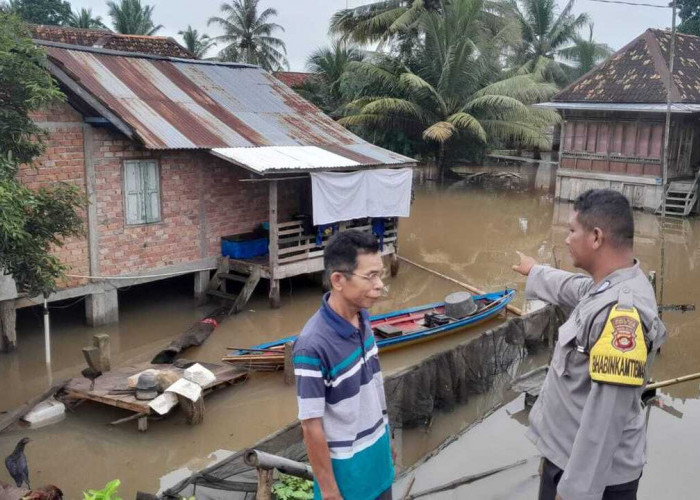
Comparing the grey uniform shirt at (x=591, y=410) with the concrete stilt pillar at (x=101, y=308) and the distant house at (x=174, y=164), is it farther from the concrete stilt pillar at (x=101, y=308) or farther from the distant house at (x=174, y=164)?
the concrete stilt pillar at (x=101, y=308)

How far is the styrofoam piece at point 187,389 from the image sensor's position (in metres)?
7.45

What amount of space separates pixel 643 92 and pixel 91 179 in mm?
17692

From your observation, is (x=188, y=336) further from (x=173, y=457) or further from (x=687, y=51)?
(x=687, y=51)

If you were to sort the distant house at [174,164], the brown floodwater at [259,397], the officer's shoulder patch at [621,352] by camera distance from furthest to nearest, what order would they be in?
1. the distant house at [174,164]
2. the brown floodwater at [259,397]
3. the officer's shoulder patch at [621,352]

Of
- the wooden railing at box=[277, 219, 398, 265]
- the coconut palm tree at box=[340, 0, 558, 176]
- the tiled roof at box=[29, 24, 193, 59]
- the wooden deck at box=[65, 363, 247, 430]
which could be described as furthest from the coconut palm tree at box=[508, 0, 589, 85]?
the wooden deck at box=[65, 363, 247, 430]

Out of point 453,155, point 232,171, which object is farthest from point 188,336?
point 453,155

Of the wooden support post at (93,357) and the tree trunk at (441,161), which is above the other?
the tree trunk at (441,161)

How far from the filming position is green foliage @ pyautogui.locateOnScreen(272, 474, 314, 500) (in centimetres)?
464

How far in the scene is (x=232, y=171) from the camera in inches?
499

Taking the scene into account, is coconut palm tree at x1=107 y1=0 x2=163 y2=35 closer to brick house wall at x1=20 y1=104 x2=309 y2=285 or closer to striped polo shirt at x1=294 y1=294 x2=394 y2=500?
brick house wall at x1=20 y1=104 x2=309 y2=285

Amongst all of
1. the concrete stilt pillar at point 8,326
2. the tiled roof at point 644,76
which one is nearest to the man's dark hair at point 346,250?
the concrete stilt pillar at point 8,326

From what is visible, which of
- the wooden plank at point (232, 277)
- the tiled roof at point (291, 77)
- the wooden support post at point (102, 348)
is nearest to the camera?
the wooden support post at point (102, 348)

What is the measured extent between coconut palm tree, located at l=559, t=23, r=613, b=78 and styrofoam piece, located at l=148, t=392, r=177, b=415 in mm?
32728

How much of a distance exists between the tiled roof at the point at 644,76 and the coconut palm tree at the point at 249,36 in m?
16.8
